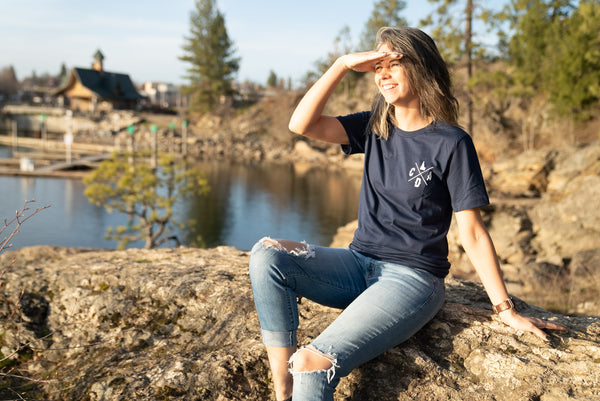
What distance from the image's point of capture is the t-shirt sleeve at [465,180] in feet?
7.11

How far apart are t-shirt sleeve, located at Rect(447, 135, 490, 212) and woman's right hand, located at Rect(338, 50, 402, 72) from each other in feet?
1.65

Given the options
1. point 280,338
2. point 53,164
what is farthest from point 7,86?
point 280,338

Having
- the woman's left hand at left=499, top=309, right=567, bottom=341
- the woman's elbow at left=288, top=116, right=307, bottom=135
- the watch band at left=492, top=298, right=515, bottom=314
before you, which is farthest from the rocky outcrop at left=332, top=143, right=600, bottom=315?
the woman's elbow at left=288, top=116, right=307, bottom=135

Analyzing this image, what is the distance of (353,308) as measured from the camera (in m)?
2.05

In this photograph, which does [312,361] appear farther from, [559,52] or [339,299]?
[559,52]

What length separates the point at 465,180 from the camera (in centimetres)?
218

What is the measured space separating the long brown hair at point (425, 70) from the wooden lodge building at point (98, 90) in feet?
177

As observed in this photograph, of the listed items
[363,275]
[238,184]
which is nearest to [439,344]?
[363,275]

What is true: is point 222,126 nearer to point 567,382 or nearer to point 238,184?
point 238,184

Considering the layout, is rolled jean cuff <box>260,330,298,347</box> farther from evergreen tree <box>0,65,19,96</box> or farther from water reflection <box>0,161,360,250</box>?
evergreen tree <box>0,65,19,96</box>

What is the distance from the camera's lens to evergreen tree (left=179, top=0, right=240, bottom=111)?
48.8m

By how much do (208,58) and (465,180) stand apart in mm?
49881

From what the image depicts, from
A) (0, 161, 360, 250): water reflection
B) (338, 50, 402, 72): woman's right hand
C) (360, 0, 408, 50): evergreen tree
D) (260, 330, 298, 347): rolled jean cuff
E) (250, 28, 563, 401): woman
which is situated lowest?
(0, 161, 360, 250): water reflection

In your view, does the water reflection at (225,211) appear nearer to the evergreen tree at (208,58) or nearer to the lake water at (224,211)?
the lake water at (224,211)
